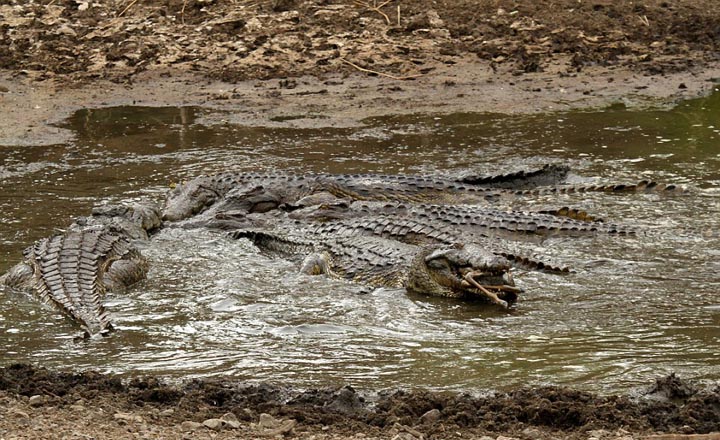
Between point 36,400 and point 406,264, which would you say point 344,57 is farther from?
point 36,400

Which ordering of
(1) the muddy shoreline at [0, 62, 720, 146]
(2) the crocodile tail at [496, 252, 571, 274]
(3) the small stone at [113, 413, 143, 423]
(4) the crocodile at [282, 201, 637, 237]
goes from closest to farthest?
(3) the small stone at [113, 413, 143, 423] < (2) the crocodile tail at [496, 252, 571, 274] < (4) the crocodile at [282, 201, 637, 237] < (1) the muddy shoreline at [0, 62, 720, 146]

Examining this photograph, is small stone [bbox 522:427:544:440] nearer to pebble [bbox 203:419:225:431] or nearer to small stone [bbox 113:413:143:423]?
pebble [bbox 203:419:225:431]

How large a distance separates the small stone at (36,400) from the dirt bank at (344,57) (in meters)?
7.73

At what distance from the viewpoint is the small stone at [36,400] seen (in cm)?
557

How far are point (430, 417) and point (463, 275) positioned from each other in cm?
225

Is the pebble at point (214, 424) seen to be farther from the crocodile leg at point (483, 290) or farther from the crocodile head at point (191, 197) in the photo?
the crocodile head at point (191, 197)

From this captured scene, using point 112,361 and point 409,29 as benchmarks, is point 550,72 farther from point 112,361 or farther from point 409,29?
point 112,361

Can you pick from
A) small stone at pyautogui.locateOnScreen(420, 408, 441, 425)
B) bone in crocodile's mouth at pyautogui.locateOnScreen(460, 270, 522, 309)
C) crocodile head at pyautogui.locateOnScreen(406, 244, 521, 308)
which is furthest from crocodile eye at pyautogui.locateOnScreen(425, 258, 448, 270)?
small stone at pyautogui.locateOnScreen(420, 408, 441, 425)

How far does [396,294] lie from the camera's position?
782 cm

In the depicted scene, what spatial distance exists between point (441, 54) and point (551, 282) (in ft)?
26.0

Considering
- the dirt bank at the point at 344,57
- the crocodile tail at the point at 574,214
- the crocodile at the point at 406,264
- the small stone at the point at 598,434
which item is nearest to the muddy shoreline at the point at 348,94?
the dirt bank at the point at 344,57

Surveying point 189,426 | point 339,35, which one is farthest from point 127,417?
point 339,35

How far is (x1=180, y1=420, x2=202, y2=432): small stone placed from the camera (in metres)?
5.18

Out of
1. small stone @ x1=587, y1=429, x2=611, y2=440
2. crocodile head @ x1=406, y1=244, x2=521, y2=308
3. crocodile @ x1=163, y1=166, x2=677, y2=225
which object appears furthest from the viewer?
crocodile @ x1=163, y1=166, x2=677, y2=225
